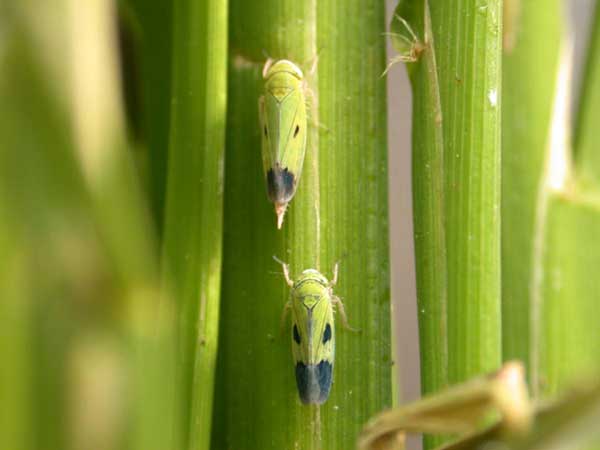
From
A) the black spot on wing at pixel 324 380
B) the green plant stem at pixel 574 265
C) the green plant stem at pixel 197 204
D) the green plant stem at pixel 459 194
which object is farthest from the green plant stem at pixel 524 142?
the green plant stem at pixel 197 204

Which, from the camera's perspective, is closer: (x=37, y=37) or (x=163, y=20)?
(x=37, y=37)

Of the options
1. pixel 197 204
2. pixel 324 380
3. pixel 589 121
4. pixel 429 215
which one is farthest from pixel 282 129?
pixel 589 121

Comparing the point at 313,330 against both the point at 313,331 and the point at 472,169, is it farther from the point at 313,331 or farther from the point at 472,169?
the point at 472,169

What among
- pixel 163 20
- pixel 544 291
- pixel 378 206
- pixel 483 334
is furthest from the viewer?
pixel 544 291

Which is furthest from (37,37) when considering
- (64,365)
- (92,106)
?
(64,365)

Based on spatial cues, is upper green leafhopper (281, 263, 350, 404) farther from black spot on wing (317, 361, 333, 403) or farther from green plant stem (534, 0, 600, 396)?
green plant stem (534, 0, 600, 396)

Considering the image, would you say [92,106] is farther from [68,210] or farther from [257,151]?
[257,151]

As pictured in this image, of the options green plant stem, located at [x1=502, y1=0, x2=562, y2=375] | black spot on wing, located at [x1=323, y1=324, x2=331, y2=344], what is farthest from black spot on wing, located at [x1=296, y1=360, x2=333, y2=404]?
green plant stem, located at [x1=502, y1=0, x2=562, y2=375]
